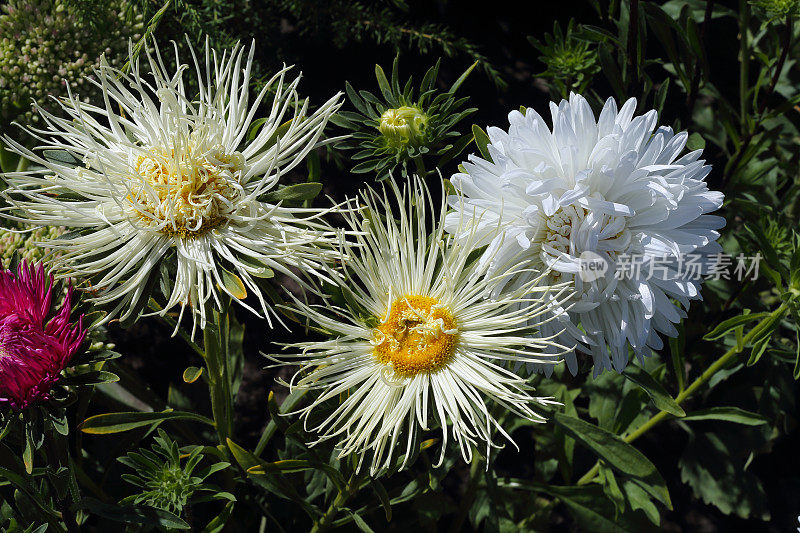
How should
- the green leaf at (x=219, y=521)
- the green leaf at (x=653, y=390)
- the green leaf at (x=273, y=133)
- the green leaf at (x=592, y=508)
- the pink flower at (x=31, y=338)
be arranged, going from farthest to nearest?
1. the green leaf at (x=592, y=508)
2. the green leaf at (x=219, y=521)
3. the green leaf at (x=653, y=390)
4. the green leaf at (x=273, y=133)
5. the pink flower at (x=31, y=338)

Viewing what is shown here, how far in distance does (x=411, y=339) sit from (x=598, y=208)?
29 cm

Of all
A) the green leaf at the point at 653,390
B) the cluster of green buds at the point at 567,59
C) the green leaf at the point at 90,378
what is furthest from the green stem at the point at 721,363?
the green leaf at the point at 90,378

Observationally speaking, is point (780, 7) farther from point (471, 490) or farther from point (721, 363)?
point (471, 490)

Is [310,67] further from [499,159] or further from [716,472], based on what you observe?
[716,472]

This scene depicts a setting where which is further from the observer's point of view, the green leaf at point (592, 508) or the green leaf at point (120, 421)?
the green leaf at point (592, 508)

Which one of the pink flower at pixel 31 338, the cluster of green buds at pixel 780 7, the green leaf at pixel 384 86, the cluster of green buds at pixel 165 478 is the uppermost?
the cluster of green buds at pixel 780 7

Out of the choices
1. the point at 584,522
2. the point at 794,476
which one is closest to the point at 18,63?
the point at 584,522

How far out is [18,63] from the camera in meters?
1.22

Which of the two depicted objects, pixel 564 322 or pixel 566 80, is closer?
pixel 564 322

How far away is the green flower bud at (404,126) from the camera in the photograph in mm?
984

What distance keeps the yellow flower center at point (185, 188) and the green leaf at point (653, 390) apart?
62 cm

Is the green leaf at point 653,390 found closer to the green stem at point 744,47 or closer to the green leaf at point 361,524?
the green leaf at point 361,524

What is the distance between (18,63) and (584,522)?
131 cm
